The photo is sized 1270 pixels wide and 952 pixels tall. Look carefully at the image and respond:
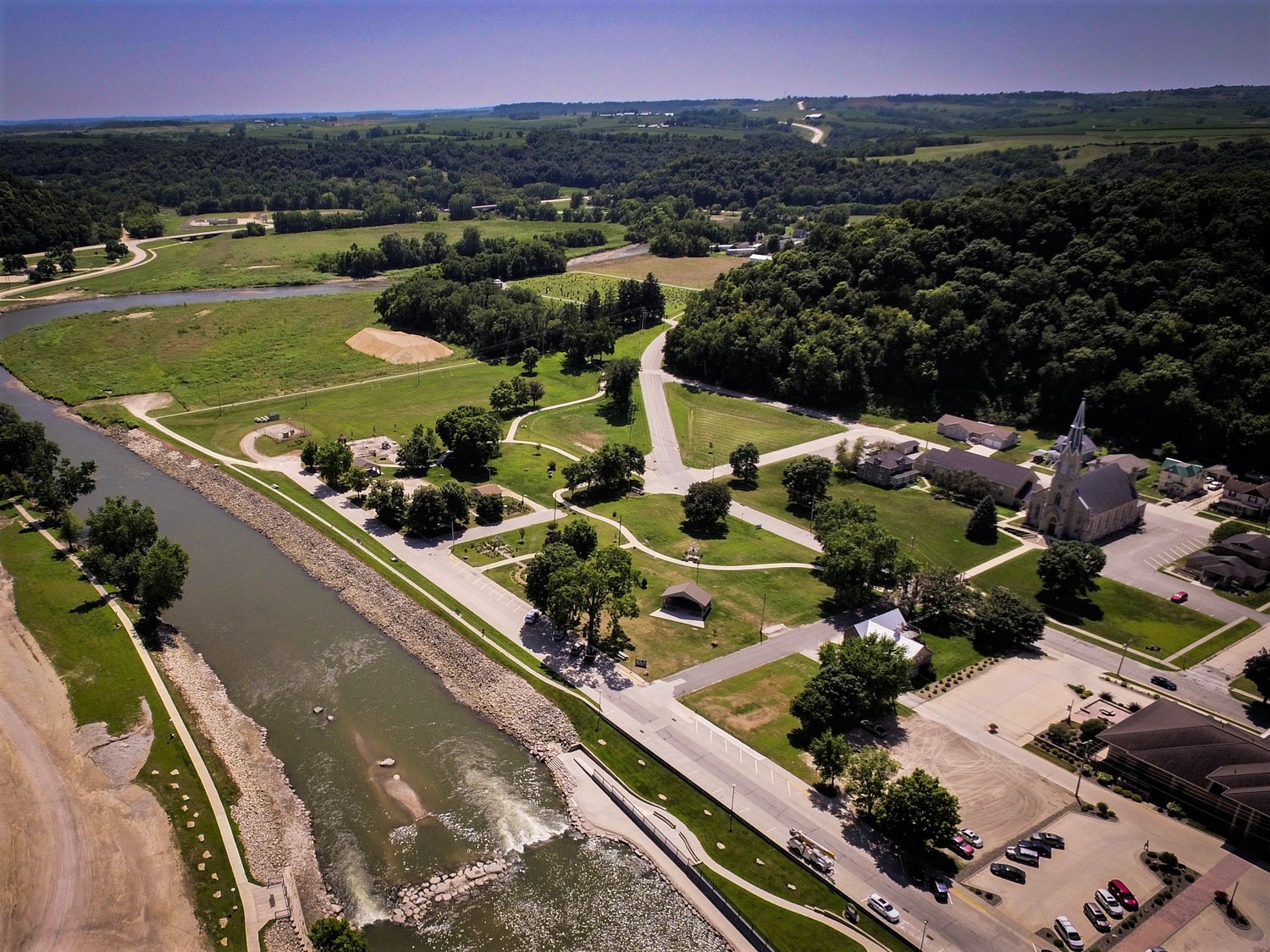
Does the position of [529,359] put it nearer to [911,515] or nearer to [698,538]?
[698,538]

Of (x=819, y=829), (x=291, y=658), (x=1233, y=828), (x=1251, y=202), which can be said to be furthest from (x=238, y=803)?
(x=1251, y=202)

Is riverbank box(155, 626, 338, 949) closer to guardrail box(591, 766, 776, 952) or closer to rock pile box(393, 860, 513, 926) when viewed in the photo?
rock pile box(393, 860, 513, 926)

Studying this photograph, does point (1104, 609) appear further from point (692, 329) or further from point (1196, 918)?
point (692, 329)

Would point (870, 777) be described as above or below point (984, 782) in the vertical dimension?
above

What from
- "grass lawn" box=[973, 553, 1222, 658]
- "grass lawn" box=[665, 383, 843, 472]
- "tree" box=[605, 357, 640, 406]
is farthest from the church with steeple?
"tree" box=[605, 357, 640, 406]

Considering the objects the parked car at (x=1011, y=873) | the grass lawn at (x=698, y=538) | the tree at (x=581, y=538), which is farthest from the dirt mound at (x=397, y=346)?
the parked car at (x=1011, y=873)

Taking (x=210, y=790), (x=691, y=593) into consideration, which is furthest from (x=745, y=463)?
(x=210, y=790)
